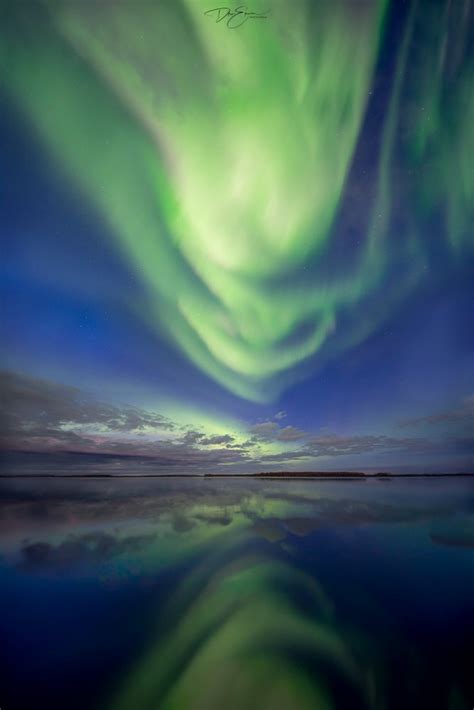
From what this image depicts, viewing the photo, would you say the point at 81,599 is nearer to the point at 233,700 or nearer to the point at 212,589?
the point at 212,589

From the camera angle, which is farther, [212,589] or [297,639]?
[212,589]

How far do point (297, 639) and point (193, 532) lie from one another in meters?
7.15

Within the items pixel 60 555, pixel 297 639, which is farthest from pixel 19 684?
pixel 60 555

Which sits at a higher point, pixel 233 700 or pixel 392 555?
pixel 392 555

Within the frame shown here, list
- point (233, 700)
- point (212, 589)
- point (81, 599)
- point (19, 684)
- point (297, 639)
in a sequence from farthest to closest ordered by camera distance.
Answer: point (212, 589)
point (81, 599)
point (297, 639)
point (19, 684)
point (233, 700)

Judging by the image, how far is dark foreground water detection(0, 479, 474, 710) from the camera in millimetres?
3592

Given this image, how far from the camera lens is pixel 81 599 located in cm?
598

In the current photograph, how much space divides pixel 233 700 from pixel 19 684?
261 cm

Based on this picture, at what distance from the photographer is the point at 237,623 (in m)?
5.15

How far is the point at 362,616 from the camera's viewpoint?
532 cm

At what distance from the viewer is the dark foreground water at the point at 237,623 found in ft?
11.8

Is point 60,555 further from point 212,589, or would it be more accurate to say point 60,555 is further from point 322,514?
point 322,514

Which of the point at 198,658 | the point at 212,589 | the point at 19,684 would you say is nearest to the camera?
the point at 19,684

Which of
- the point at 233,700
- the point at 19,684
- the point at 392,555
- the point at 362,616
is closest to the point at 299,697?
the point at 233,700
